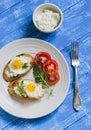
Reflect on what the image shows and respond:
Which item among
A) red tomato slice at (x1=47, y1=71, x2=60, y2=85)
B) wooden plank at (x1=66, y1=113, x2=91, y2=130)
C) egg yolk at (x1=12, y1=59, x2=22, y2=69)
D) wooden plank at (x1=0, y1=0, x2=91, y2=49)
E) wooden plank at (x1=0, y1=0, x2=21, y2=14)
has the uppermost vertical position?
wooden plank at (x1=0, y1=0, x2=21, y2=14)

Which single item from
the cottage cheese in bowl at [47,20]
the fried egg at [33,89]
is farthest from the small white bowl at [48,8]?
the fried egg at [33,89]

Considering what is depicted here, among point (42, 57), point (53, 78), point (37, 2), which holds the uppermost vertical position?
point (37, 2)

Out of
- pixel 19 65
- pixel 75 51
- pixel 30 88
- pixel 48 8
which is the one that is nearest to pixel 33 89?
pixel 30 88

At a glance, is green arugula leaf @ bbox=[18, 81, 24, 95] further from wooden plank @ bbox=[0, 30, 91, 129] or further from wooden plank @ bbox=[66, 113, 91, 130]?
wooden plank @ bbox=[66, 113, 91, 130]

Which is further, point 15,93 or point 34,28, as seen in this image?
point 34,28

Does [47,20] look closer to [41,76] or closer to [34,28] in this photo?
[34,28]

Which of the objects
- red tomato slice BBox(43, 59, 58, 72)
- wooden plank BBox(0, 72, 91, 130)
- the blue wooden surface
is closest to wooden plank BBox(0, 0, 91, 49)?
the blue wooden surface

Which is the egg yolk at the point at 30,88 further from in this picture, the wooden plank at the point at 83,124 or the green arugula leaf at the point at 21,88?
the wooden plank at the point at 83,124
